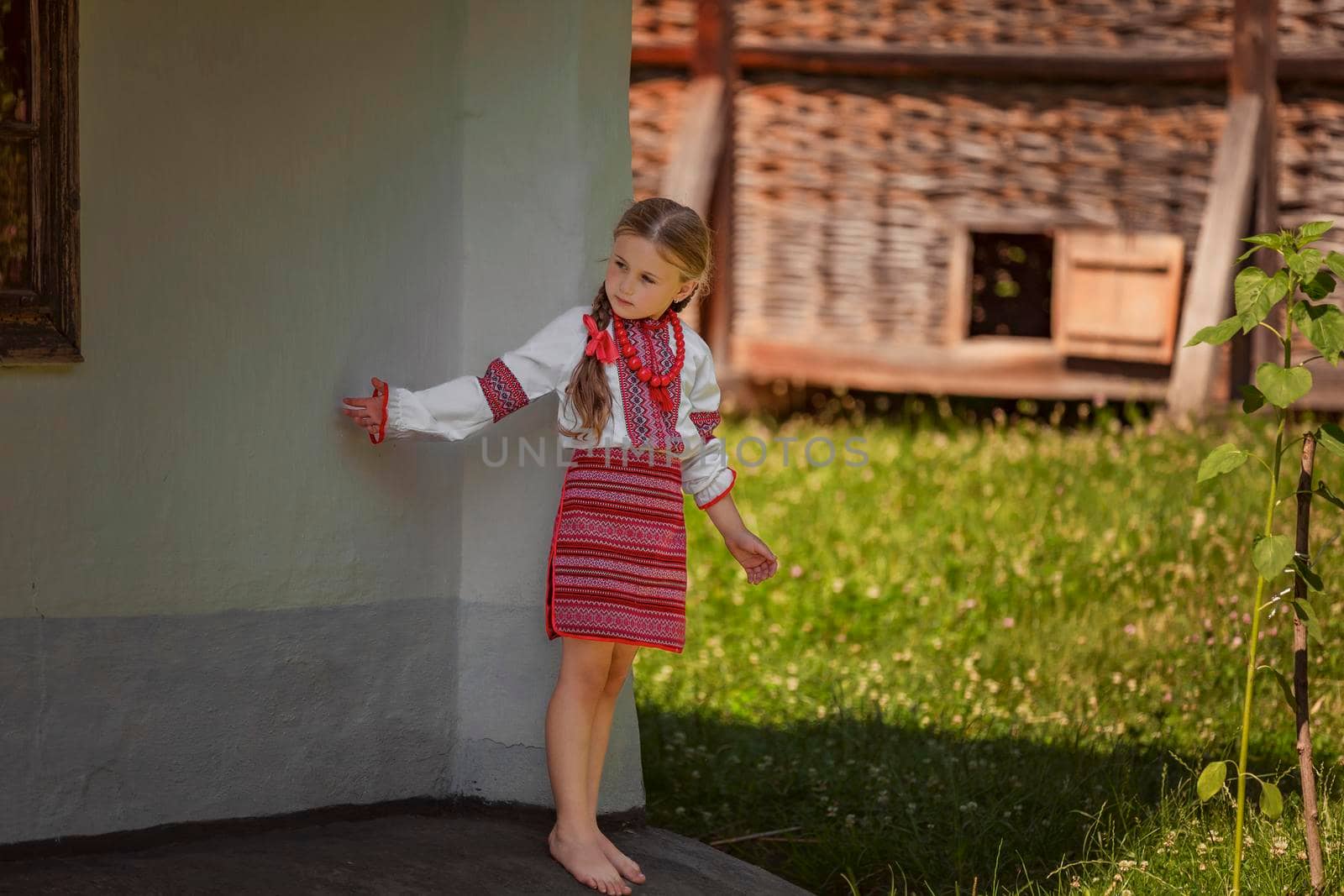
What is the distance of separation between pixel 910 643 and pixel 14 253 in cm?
350

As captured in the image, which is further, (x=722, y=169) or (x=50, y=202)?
(x=722, y=169)

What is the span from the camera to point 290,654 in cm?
339

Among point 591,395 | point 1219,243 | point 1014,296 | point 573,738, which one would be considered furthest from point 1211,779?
point 1014,296

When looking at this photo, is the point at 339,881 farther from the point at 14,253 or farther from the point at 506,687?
the point at 14,253

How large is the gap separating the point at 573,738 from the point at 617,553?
1.39 ft

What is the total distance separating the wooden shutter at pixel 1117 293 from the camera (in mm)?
8719

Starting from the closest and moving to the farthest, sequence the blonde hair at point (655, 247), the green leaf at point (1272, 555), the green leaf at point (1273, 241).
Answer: the green leaf at point (1272, 555)
the green leaf at point (1273, 241)
the blonde hair at point (655, 247)

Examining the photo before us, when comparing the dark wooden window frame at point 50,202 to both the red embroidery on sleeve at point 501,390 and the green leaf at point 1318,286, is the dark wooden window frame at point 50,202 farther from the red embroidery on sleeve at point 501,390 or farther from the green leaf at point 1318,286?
the green leaf at point 1318,286

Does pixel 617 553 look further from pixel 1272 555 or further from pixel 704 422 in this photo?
pixel 1272 555

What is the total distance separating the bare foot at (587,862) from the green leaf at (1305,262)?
184 cm

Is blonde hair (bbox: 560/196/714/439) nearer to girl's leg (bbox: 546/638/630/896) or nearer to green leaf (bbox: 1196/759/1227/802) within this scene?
girl's leg (bbox: 546/638/630/896)

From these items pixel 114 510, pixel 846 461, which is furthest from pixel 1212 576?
pixel 114 510

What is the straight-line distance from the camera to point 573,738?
333 cm

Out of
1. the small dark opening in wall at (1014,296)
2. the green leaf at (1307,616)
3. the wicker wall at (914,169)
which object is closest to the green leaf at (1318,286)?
the green leaf at (1307,616)
